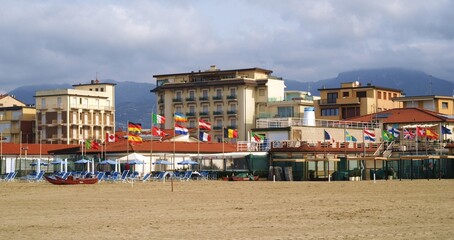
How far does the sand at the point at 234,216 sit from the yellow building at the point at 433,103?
67.2 metres

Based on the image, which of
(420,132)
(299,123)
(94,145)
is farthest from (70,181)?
(420,132)

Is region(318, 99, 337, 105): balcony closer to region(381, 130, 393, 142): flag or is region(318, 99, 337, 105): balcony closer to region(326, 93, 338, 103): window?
region(326, 93, 338, 103): window

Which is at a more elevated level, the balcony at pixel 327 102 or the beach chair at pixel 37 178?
the balcony at pixel 327 102

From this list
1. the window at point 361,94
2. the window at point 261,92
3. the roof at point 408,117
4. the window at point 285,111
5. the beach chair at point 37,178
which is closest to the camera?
the beach chair at point 37,178

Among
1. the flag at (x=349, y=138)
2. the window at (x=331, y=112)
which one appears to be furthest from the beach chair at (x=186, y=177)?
the window at (x=331, y=112)

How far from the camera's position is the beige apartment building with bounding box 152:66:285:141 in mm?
112938

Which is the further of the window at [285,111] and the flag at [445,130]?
the window at [285,111]

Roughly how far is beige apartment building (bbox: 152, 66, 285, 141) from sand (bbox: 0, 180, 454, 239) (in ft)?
227

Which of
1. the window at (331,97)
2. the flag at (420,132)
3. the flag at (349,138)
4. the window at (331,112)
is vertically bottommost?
the flag at (349,138)

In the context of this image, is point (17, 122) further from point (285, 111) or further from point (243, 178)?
point (243, 178)

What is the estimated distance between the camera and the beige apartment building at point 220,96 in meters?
113

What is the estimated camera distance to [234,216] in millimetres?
29266

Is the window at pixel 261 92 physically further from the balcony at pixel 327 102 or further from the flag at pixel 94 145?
the flag at pixel 94 145

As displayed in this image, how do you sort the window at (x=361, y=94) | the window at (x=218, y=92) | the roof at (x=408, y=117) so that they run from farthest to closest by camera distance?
the window at (x=218, y=92) → the window at (x=361, y=94) → the roof at (x=408, y=117)
